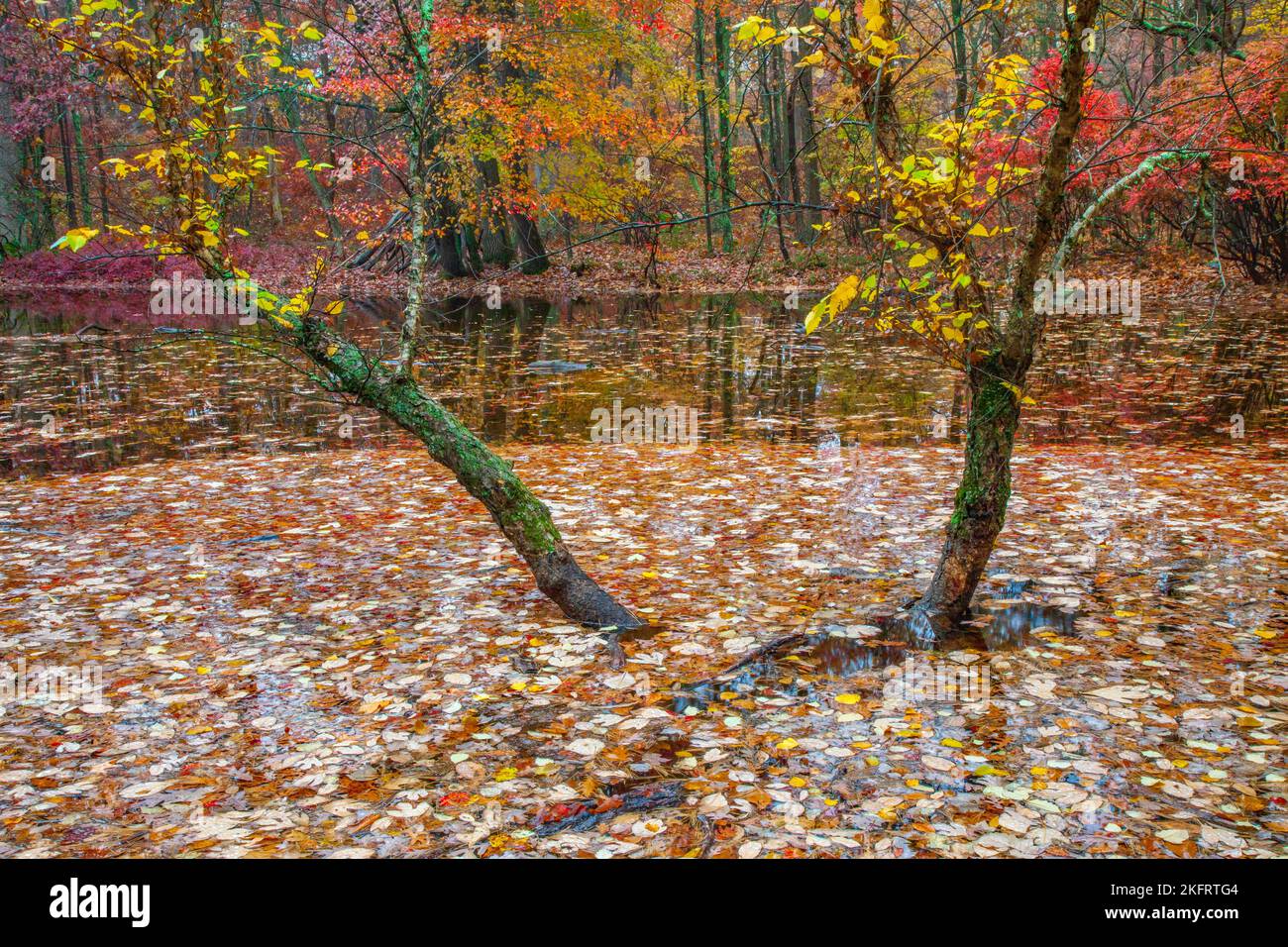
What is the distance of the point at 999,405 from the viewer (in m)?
4.95

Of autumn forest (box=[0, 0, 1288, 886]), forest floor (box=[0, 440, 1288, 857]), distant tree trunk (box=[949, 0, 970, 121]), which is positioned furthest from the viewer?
distant tree trunk (box=[949, 0, 970, 121])

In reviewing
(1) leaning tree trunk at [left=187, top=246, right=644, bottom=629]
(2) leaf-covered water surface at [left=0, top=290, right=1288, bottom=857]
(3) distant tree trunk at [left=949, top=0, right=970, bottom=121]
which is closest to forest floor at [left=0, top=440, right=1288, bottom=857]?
(2) leaf-covered water surface at [left=0, top=290, right=1288, bottom=857]

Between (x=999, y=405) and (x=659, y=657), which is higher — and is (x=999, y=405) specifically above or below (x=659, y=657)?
above

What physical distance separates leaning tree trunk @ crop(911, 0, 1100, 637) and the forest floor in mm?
305

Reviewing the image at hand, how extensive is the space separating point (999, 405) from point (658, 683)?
2.24 m

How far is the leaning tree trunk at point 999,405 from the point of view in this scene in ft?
14.0

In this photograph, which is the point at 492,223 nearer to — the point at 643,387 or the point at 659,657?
the point at 643,387

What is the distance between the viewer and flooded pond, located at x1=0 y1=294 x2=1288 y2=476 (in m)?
10.9

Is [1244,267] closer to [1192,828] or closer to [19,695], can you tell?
[1192,828]

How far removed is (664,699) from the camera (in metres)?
4.64

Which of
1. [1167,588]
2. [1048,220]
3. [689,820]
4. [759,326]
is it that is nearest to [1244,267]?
[759,326]

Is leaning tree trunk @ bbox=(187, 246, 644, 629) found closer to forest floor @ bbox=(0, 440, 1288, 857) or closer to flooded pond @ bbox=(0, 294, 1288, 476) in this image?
forest floor @ bbox=(0, 440, 1288, 857)

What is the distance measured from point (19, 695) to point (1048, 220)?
5.39 meters

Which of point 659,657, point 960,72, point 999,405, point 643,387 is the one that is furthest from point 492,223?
point 999,405
